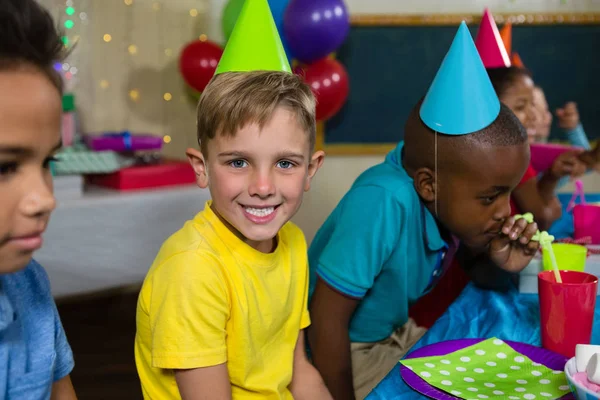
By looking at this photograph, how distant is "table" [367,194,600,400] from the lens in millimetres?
1170

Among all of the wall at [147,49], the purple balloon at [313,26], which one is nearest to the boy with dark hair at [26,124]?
the purple balloon at [313,26]

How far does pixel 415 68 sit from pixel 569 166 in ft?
6.41

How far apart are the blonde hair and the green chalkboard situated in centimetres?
262

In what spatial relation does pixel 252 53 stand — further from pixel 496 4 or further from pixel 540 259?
pixel 496 4

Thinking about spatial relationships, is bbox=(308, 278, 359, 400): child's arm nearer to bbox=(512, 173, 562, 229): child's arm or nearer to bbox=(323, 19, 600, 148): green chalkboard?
bbox=(512, 173, 562, 229): child's arm

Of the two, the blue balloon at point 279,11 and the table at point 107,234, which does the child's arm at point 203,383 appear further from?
the blue balloon at point 279,11

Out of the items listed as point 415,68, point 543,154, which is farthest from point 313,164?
point 415,68

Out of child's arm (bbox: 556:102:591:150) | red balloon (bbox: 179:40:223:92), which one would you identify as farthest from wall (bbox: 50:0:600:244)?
child's arm (bbox: 556:102:591:150)

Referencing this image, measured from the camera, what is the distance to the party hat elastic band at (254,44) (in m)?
1.20

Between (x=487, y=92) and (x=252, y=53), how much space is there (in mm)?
437

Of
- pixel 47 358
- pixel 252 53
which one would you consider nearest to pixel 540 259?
pixel 252 53

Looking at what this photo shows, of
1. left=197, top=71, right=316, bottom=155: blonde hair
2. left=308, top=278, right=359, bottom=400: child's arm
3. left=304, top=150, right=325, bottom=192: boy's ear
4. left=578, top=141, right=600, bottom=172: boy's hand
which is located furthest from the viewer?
left=578, top=141, right=600, bottom=172: boy's hand

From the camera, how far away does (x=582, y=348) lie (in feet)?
2.93

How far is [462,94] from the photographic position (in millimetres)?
1285
